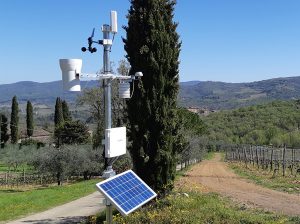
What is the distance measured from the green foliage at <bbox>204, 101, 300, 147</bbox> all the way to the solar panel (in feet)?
215

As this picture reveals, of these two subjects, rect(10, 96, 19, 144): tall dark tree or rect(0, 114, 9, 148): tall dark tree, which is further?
rect(10, 96, 19, 144): tall dark tree

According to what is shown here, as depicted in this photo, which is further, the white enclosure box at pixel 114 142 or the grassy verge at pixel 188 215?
the grassy verge at pixel 188 215

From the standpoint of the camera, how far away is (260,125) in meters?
99.4

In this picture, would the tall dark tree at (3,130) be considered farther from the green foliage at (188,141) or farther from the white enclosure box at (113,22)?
the white enclosure box at (113,22)

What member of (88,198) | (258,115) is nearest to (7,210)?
(88,198)

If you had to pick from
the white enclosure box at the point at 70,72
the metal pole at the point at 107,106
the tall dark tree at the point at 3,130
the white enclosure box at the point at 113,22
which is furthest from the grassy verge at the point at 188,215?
the tall dark tree at the point at 3,130

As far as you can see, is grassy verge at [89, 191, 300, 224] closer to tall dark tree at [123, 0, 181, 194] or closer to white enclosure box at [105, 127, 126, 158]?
tall dark tree at [123, 0, 181, 194]

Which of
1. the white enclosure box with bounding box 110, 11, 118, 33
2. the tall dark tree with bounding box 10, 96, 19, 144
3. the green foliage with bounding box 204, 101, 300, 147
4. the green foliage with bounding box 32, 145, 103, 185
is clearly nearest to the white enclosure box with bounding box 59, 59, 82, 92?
the white enclosure box with bounding box 110, 11, 118, 33

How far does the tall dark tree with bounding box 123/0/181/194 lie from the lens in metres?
13.5

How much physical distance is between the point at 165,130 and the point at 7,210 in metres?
9.50

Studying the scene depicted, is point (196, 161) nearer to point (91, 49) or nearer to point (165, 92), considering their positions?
point (165, 92)

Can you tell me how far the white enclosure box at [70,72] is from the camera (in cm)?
798

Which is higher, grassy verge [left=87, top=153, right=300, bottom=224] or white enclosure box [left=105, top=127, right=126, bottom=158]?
white enclosure box [left=105, top=127, right=126, bottom=158]

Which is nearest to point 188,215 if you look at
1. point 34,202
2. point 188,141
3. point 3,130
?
point 188,141
